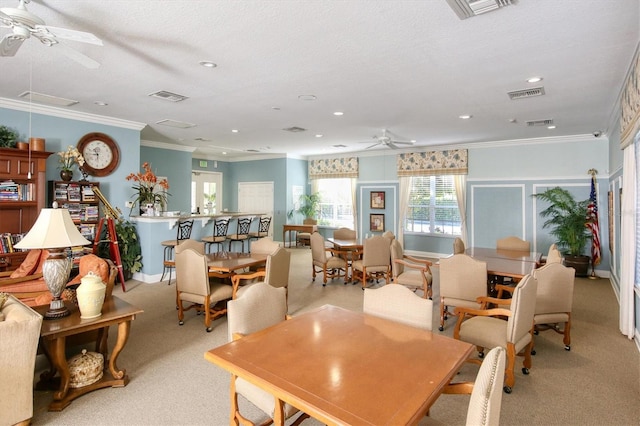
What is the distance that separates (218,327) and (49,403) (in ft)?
5.68

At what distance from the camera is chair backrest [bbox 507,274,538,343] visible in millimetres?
2561

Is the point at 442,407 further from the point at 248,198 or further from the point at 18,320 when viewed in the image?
the point at 248,198

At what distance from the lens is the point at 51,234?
253 centimetres

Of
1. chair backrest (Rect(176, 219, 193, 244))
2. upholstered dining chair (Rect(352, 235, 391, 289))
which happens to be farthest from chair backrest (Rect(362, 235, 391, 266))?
chair backrest (Rect(176, 219, 193, 244))

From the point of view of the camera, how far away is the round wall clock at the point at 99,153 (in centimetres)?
567

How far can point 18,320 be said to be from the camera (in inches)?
83.9

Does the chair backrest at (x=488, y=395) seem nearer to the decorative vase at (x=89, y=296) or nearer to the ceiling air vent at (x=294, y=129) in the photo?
the decorative vase at (x=89, y=296)

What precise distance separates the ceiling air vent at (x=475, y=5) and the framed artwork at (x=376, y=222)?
745cm

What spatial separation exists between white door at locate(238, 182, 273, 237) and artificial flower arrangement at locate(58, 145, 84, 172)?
5.93m

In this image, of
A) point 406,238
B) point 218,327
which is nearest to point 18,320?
point 218,327

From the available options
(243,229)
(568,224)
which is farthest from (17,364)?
(568,224)

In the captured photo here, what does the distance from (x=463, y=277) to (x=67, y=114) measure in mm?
5996

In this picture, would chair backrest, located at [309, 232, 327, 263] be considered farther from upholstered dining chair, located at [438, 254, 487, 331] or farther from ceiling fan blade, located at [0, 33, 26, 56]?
ceiling fan blade, located at [0, 33, 26, 56]

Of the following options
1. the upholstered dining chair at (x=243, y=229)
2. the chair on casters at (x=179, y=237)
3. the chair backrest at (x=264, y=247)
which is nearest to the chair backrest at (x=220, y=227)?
the upholstered dining chair at (x=243, y=229)
